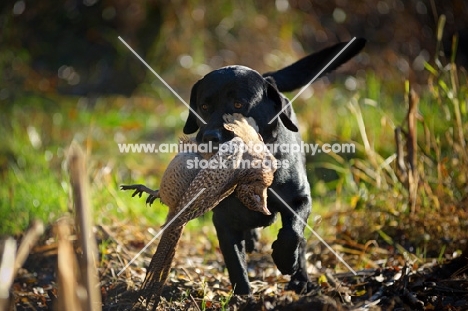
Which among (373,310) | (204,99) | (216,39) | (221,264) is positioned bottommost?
(373,310)

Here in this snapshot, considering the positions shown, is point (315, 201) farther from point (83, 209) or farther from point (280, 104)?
point (83, 209)

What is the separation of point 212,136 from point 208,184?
351 mm

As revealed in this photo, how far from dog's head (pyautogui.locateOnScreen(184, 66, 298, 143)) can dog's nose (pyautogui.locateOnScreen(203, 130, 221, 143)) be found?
293 mm

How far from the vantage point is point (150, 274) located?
3150mm

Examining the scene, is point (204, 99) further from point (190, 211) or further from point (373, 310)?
point (373, 310)

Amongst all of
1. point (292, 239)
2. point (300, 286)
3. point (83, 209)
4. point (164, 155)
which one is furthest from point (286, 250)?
point (164, 155)

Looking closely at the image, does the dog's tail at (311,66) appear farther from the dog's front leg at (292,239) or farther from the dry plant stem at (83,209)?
the dry plant stem at (83,209)

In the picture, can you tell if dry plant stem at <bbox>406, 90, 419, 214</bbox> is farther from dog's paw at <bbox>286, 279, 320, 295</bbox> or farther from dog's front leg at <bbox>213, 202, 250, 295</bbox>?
dog's front leg at <bbox>213, 202, 250, 295</bbox>

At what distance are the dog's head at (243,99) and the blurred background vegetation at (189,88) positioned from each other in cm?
129

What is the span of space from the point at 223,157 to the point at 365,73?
6430mm

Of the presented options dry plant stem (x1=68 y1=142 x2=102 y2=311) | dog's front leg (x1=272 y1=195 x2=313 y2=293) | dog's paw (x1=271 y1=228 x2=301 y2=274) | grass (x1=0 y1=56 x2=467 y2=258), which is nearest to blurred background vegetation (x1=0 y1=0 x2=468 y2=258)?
grass (x1=0 y1=56 x2=467 y2=258)

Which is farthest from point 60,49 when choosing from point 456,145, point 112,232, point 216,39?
point 456,145

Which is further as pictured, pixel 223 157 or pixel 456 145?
pixel 456 145

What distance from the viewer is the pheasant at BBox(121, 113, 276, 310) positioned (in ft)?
9.86
